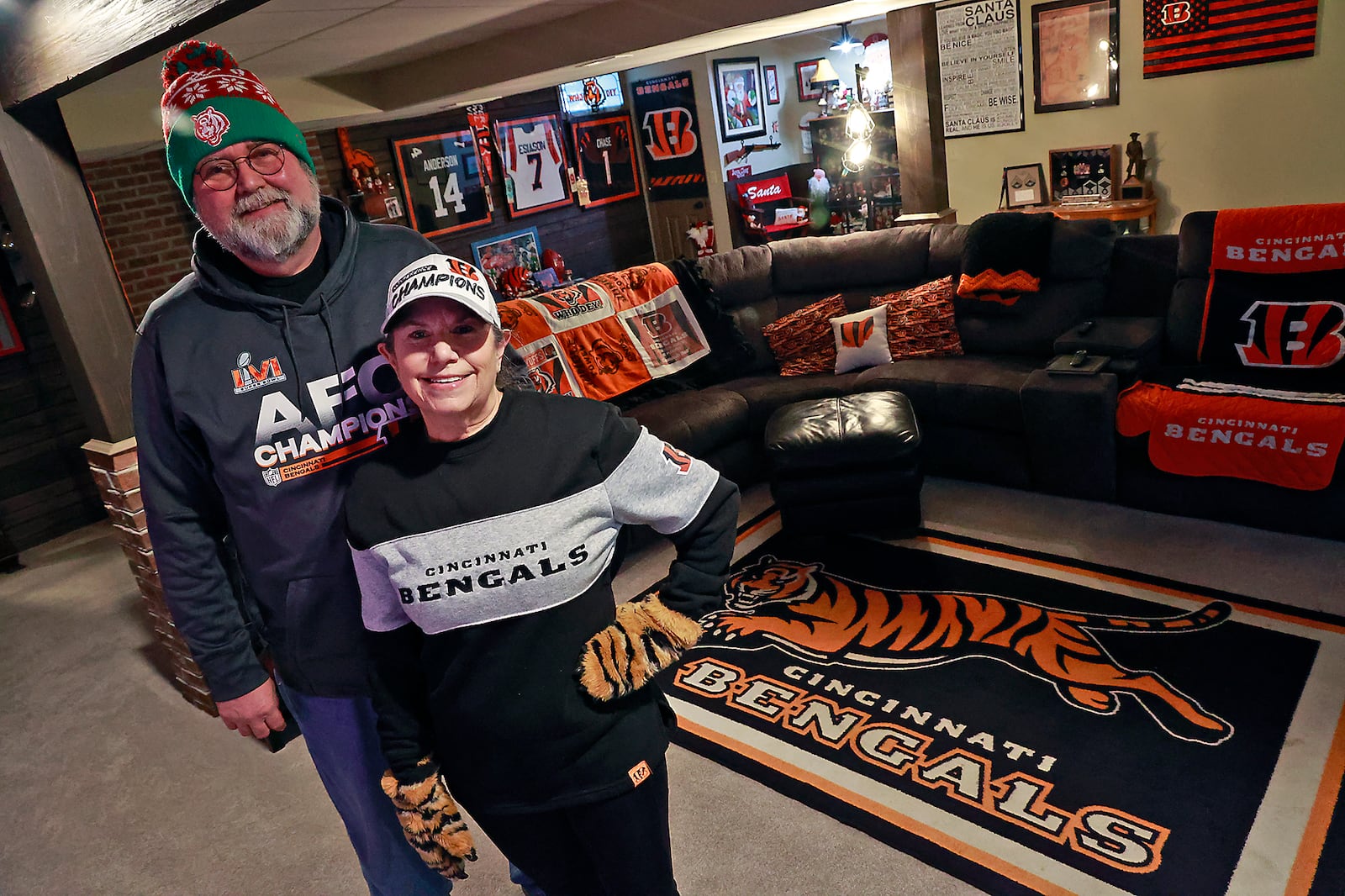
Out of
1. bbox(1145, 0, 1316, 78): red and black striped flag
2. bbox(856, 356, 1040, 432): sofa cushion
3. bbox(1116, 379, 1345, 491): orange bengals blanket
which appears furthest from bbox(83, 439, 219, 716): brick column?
bbox(1145, 0, 1316, 78): red and black striped flag

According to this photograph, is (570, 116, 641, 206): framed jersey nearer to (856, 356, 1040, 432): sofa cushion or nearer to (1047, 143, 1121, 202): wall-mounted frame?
(1047, 143, 1121, 202): wall-mounted frame

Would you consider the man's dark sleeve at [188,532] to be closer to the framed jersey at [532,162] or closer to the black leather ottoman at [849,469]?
the black leather ottoman at [849,469]

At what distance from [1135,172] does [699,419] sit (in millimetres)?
3512

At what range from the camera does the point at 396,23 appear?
2.94m

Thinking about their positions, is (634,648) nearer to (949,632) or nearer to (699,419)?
(949,632)

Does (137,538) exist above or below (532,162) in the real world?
below

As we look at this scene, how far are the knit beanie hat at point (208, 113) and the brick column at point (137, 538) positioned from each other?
1692mm

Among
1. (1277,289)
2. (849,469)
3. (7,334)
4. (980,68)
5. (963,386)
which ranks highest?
(980,68)

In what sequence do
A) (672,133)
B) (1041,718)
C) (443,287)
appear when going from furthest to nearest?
(672,133) < (1041,718) < (443,287)

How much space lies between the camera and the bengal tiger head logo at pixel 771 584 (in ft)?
10.5

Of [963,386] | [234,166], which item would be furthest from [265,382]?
[963,386]

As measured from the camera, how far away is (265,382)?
1.42 meters

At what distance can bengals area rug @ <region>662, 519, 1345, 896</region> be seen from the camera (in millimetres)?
1969

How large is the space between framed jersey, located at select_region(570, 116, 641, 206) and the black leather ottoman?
198 inches
